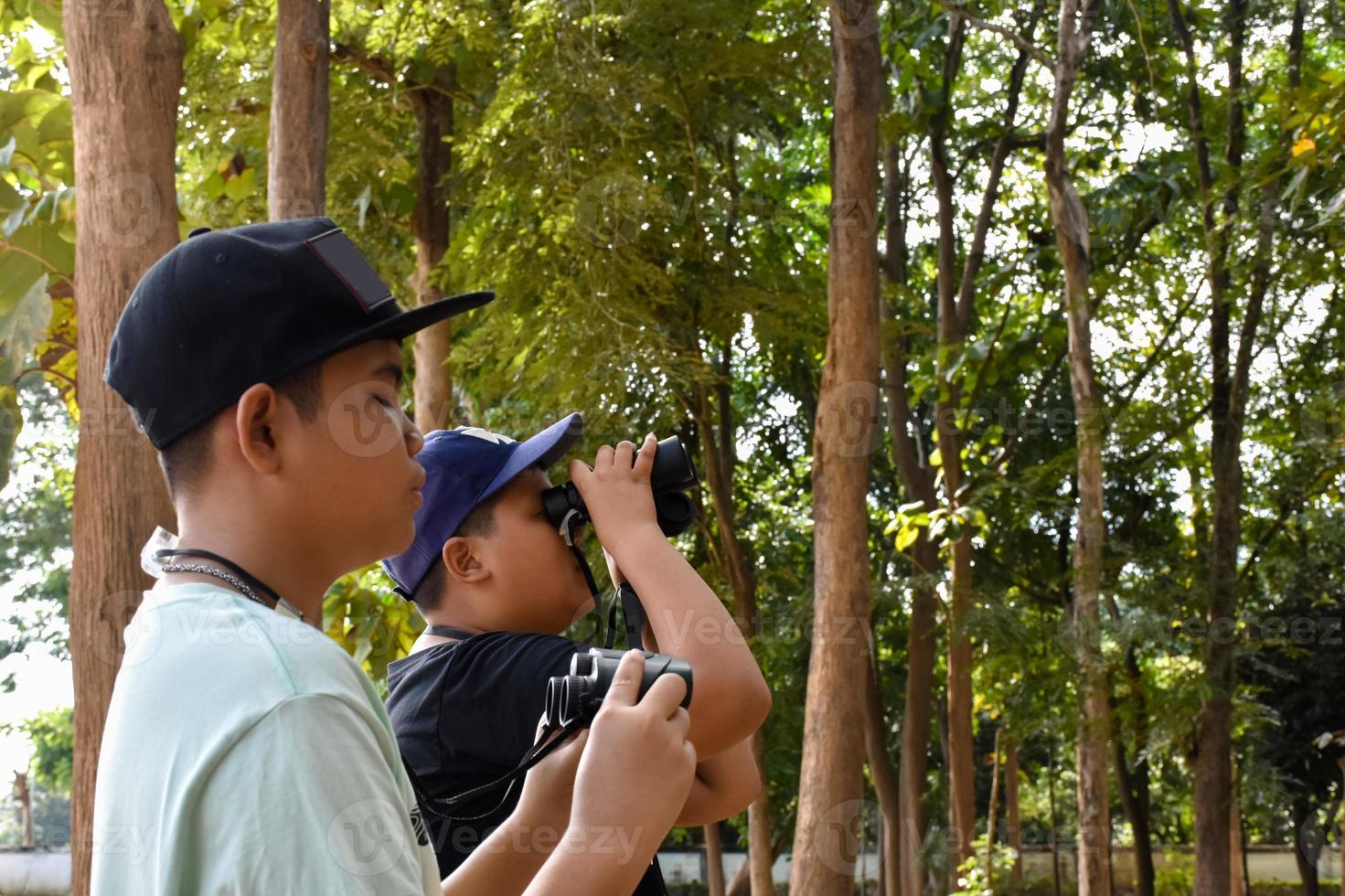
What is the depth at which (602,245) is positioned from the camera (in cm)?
831

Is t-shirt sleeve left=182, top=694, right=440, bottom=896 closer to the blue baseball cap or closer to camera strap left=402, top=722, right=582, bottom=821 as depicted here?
camera strap left=402, top=722, right=582, bottom=821

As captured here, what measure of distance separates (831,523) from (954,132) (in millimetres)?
6108

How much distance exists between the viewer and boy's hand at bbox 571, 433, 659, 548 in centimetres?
192

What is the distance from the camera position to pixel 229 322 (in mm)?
1201

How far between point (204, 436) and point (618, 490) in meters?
0.83

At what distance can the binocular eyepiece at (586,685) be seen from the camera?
4.48 ft

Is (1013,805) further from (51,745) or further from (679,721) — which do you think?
(51,745)

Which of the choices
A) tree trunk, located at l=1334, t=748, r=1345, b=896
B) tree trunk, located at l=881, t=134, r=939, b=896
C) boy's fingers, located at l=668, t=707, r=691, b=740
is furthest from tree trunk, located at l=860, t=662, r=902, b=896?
boy's fingers, located at l=668, t=707, r=691, b=740

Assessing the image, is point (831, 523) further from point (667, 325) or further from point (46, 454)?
point (46, 454)

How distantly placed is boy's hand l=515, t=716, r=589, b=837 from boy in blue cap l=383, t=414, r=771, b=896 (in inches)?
5.4

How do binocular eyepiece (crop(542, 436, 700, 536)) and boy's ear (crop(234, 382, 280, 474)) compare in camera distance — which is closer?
boy's ear (crop(234, 382, 280, 474))

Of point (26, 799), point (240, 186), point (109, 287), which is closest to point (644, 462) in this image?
point (109, 287)

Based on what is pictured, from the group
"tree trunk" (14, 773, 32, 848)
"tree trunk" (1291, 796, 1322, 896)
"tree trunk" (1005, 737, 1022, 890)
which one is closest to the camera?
"tree trunk" (1005, 737, 1022, 890)

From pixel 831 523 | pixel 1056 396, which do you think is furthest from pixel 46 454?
pixel 831 523
